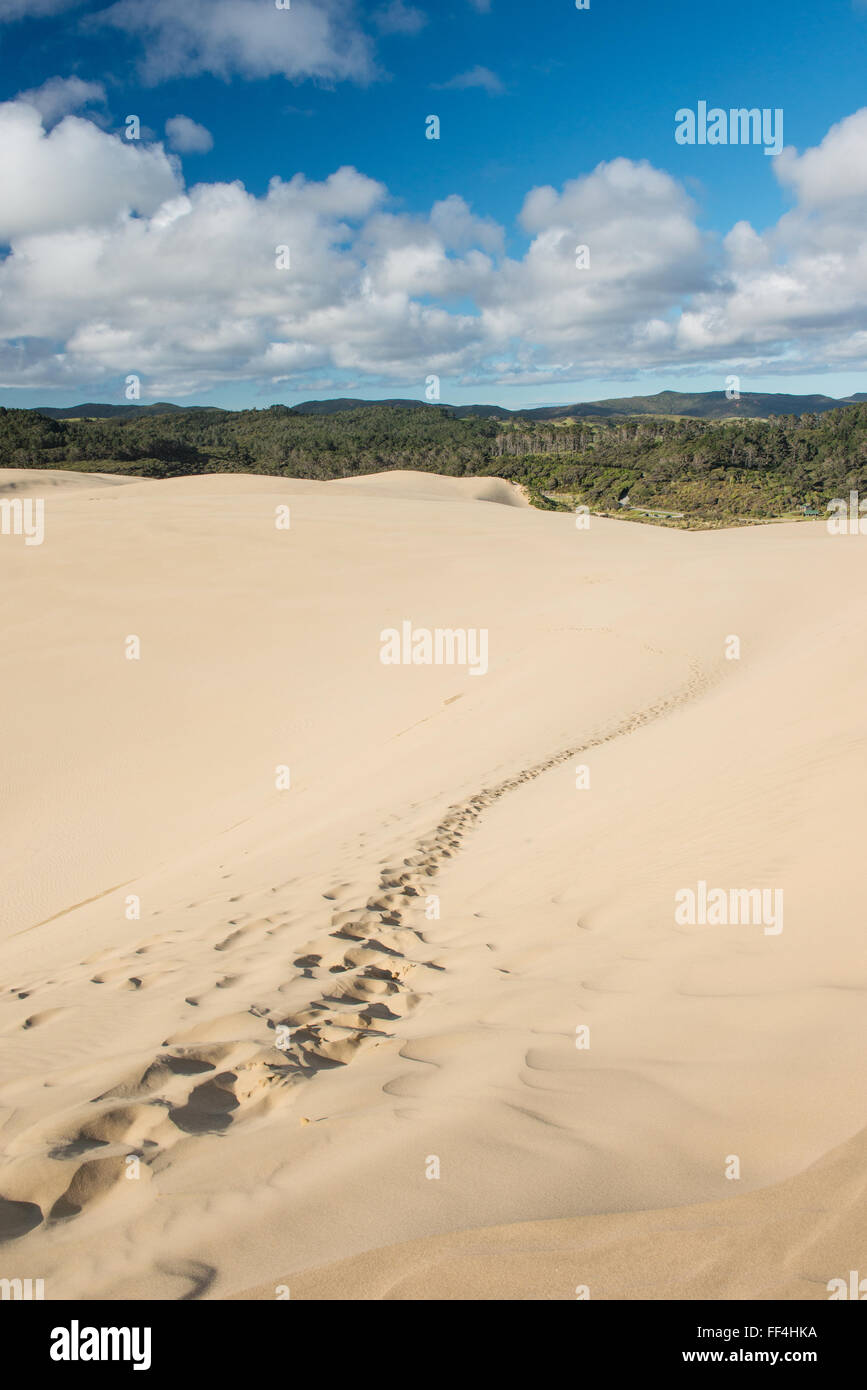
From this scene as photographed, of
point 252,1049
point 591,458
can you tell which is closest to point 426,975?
point 252,1049

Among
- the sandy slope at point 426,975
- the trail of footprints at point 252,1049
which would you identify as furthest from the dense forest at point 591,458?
the trail of footprints at point 252,1049

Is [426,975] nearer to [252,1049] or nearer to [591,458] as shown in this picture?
[252,1049]

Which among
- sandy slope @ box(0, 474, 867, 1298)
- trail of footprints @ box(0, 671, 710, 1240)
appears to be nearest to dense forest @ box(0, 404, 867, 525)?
sandy slope @ box(0, 474, 867, 1298)

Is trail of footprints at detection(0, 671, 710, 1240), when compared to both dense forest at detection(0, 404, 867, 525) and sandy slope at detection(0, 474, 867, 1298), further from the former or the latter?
dense forest at detection(0, 404, 867, 525)

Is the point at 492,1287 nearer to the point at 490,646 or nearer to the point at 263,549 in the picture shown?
the point at 490,646

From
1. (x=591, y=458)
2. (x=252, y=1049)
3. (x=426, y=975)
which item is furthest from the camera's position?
(x=591, y=458)

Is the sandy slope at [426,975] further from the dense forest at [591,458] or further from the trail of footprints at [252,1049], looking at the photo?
the dense forest at [591,458]
